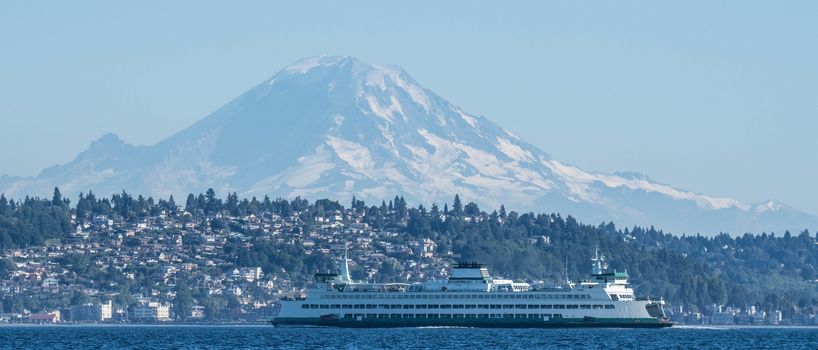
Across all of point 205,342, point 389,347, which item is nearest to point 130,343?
point 205,342

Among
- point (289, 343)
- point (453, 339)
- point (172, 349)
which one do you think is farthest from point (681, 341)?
point (172, 349)

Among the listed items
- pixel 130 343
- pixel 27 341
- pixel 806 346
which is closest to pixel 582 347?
pixel 806 346

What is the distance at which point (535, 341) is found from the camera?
19138 cm

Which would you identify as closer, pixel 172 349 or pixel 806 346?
pixel 172 349

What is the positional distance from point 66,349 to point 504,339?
131 ft

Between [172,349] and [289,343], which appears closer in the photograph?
[172,349]

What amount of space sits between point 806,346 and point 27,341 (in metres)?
70.5

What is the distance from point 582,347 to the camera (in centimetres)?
17900

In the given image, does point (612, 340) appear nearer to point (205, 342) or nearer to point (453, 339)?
point (453, 339)

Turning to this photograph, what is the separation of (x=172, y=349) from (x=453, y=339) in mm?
28992

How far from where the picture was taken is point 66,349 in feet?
592

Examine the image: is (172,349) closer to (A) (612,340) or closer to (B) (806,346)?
(A) (612,340)

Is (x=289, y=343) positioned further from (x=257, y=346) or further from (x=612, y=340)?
(x=612, y=340)

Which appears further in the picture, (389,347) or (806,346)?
(806,346)
